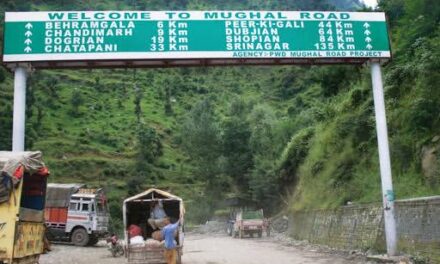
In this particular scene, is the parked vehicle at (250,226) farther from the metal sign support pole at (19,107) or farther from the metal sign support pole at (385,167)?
the metal sign support pole at (19,107)

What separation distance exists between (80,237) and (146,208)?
1122 centimetres

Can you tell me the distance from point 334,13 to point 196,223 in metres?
41.7

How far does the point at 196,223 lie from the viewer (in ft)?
175

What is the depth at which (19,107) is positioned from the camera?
44.2ft

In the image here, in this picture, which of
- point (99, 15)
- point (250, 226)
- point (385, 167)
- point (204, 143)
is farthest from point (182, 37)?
point (204, 143)

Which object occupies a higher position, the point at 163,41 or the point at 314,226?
the point at 163,41

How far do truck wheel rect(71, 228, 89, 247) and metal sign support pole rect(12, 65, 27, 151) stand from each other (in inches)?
590

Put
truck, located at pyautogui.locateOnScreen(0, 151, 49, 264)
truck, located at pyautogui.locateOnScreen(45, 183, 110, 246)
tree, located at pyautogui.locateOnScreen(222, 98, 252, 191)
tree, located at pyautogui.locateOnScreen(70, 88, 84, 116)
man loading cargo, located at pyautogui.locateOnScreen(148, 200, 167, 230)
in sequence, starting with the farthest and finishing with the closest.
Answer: tree, located at pyautogui.locateOnScreen(70, 88, 84, 116), tree, located at pyautogui.locateOnScreen(222, 98, 252, 191), truck, located at pyautogui.locateOnScreen(45, 183, 110, 246), man loading cargo, located at pyautogui.locateOnScreen(148, 200, 167, 230), truck, located at pyautogui.locateOnScreen(0, 151, 49, 264)

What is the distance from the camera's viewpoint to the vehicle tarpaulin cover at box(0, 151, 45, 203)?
377 inches

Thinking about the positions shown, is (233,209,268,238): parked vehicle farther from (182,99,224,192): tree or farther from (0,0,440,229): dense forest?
(182,99,224,192): tree

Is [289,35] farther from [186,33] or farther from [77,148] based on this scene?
[77,148]

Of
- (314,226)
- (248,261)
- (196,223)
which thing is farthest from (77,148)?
(248,261)

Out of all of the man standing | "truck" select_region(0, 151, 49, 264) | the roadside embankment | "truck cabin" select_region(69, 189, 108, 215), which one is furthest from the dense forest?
"truck cabin" select_region(69, 189, 108, 215)

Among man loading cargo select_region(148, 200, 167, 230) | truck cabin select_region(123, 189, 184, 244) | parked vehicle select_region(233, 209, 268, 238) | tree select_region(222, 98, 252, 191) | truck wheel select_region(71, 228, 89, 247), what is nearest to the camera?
man loading cargo select_region(148, 200, 167, 230)
